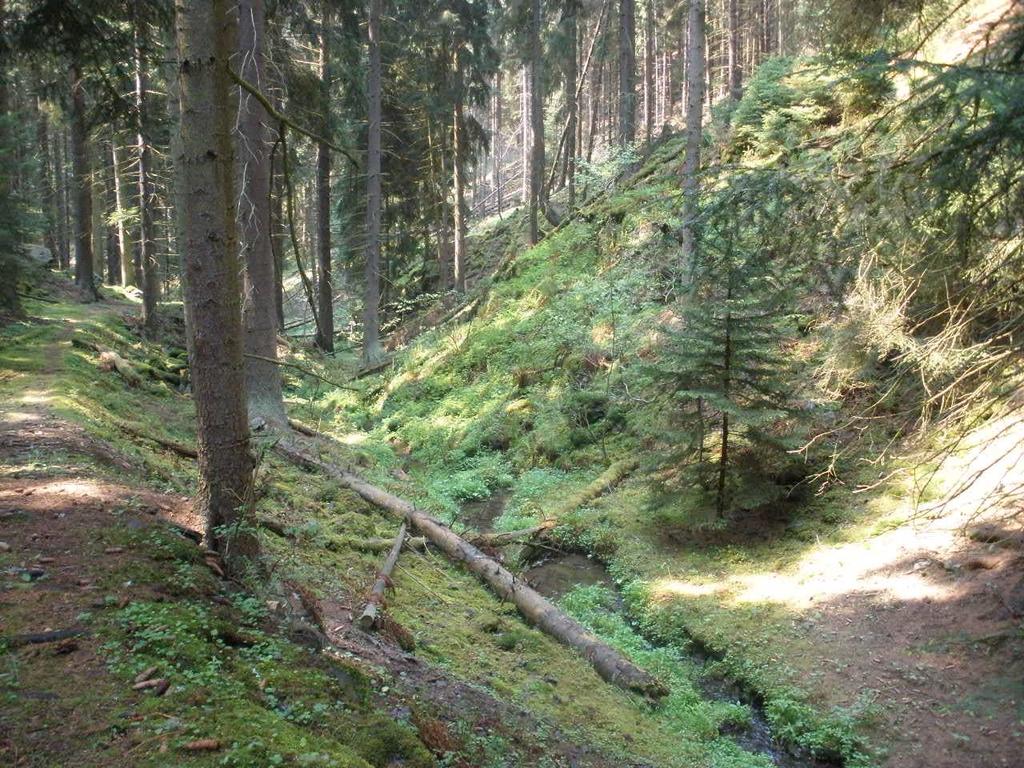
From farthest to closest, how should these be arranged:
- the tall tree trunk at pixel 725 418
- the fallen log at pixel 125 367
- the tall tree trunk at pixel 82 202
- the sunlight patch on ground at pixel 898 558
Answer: the tall tree trunk at pixel 82 202 → the fallen log at pixel 125 367 → the tall tree trunk at pixel 725 418 → the sunlight patch on ground at pixel 898 558

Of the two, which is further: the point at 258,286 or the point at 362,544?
the point at 258,286

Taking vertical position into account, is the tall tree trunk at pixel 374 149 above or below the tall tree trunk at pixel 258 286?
above

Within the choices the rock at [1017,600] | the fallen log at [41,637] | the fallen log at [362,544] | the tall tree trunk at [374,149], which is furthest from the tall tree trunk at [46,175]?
the rock at [1017,600]

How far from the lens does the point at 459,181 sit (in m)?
24.7

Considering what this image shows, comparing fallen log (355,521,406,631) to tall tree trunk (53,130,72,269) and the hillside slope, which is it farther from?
tall tree trunk (53,130,72,269)

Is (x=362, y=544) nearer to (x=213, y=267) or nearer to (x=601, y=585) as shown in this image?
(x=601, y=585)

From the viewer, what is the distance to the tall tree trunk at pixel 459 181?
24625 mm

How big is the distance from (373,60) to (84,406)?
14.6m

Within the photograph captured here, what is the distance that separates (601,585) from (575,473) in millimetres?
3717

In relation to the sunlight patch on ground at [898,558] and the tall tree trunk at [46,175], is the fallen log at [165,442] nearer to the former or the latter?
the sunlight patch on ground at [898,558]

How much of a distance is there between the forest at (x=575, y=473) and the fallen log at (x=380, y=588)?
48 mm

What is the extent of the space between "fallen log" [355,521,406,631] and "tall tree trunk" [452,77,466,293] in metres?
17.5

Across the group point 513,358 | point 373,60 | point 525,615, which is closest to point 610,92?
point 373,60

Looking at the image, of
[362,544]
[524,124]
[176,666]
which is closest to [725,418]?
[362,544]
